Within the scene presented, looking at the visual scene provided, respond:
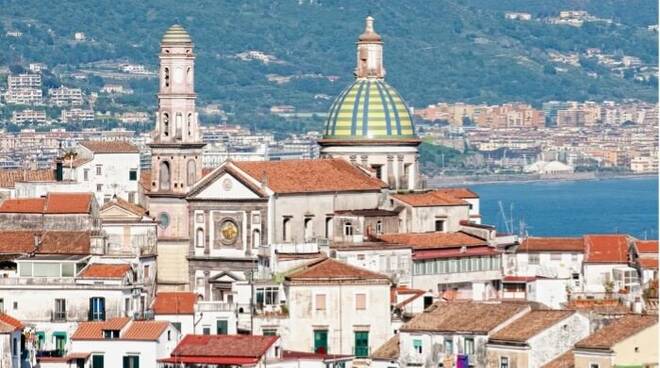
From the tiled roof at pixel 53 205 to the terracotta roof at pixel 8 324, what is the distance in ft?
32.2

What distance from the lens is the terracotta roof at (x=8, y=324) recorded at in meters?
48.1

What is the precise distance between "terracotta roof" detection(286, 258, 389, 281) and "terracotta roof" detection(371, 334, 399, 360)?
188 centimetres

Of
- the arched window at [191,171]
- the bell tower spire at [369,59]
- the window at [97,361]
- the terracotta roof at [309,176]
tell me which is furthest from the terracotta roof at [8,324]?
the bell tower spire at [369,59]

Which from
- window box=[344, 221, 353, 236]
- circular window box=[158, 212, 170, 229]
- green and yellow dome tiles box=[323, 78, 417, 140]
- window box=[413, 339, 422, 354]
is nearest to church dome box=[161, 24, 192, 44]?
green and yellow dome tiles box=[323, 78, 417, 140]

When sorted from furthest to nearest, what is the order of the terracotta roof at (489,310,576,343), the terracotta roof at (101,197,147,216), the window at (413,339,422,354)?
the terracotta roof at (101,197,147,216), the window at (413,339,422,354), the terracotta roof at (489,310,576,343)

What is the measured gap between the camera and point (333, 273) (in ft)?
172

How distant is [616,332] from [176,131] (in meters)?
22.6

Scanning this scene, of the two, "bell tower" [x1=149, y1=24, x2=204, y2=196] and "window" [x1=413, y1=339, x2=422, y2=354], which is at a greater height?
"bell tower" [x1=149, y1=24, x2=204, y2=196]

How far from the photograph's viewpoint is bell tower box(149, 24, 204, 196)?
213 ft

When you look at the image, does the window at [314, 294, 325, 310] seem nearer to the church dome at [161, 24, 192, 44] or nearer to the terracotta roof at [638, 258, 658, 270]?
the terracotta roof at [638, 258, 658, 270]

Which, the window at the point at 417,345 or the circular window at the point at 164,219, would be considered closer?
the window at the point at 417,345

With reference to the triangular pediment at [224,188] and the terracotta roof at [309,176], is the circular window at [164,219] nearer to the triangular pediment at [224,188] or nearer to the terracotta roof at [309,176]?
the triangular pediment at [224,188]

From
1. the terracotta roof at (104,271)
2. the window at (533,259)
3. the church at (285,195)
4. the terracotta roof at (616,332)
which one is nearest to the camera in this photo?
the terracotta roof at (616,332)

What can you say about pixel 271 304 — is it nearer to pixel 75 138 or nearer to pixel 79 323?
pixel 79 323
